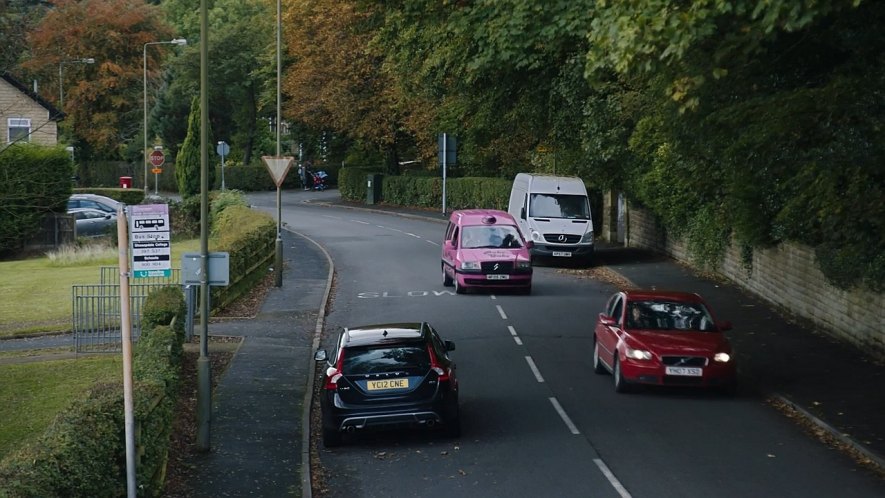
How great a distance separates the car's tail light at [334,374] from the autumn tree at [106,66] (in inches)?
2687

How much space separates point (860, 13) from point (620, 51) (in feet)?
11.1

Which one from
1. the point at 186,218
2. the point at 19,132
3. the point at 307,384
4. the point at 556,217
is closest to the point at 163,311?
the point at 307,384

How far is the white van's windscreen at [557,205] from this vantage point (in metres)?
37.4

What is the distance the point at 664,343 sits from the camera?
1747cm

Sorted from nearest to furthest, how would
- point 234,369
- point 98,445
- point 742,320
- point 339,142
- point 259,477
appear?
1. point 98,445
2. point 259,477
3. point 234,369
4. point 742,320
5. point 339,142

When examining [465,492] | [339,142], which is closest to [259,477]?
[465,492]

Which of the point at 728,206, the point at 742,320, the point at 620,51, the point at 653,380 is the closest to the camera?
the point at 620,51

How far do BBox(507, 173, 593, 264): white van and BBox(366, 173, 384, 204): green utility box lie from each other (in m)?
29.3

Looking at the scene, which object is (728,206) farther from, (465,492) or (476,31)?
(465,492)

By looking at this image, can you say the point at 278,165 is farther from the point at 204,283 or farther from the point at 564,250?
the point at 204,283

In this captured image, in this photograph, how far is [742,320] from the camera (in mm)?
24922

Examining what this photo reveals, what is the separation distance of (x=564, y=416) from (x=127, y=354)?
7.98 m

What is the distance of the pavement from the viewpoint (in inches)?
549

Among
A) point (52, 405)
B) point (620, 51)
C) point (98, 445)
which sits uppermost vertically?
point (620, 51)
